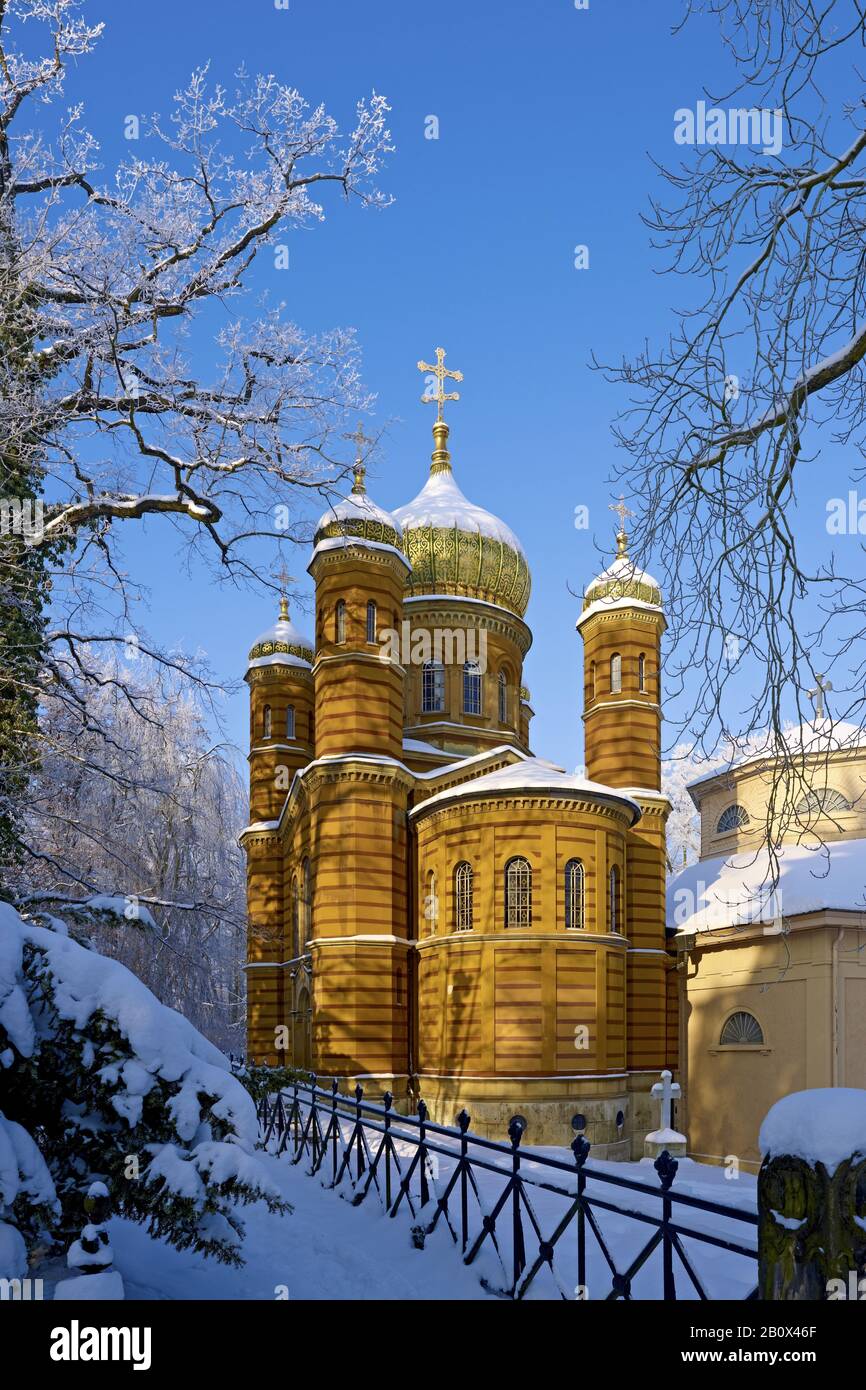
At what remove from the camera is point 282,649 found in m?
33.0

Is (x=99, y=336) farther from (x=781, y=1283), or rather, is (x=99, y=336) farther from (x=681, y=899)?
(x=681, y=899)

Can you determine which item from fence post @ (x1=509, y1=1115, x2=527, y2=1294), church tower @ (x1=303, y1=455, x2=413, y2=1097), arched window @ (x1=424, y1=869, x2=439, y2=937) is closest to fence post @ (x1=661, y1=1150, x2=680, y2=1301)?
fence post @ (x1=509, y1=1115, x2=527, y2=1294)

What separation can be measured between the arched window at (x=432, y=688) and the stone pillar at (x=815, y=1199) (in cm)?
2558

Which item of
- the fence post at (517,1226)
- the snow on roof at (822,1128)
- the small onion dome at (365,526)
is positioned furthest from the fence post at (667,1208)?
the small onion dome at (365,526)

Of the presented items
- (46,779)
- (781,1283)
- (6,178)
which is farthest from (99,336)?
(781,1283)

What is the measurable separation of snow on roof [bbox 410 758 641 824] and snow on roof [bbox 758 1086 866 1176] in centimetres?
1901

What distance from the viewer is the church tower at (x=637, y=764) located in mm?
26781

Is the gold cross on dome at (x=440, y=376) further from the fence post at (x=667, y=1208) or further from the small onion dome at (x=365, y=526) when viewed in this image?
the fence post at (x=667, y=1208)

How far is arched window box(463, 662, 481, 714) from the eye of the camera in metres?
29.5

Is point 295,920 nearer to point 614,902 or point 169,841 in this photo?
point 169,841

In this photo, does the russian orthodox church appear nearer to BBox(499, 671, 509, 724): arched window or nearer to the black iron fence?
BBox(499, 671, 509, 724): arched window
